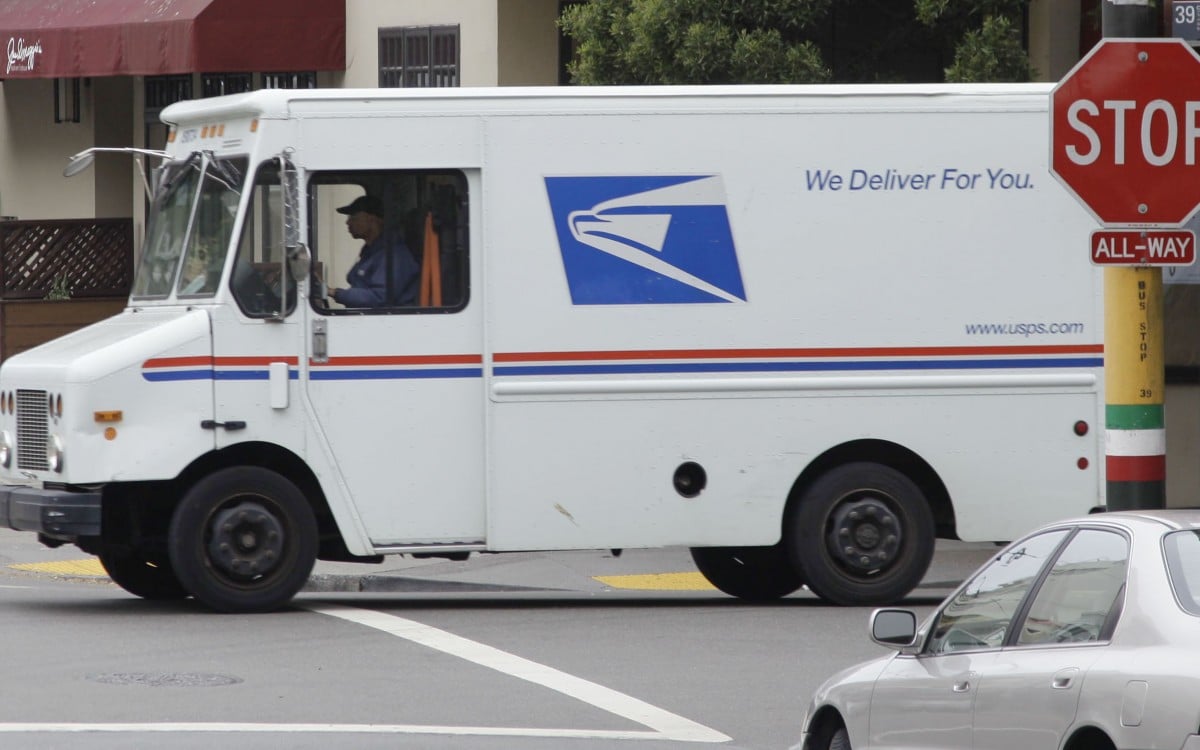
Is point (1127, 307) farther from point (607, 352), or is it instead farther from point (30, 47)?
point (30, 47)

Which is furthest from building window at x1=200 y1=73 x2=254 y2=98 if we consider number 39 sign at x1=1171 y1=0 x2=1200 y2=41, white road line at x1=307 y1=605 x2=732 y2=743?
number 39 sign at x1=1171 y1=0 x2=1200 y2=41

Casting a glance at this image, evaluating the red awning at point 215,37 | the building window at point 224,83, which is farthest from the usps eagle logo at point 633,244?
the building window at point 224,83

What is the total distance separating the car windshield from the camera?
5418 mm

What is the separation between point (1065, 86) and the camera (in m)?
8.59

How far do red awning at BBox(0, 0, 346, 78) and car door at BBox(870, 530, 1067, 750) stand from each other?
15.9 m

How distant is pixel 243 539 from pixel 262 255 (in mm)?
1721

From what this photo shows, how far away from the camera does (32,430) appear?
12180 mm

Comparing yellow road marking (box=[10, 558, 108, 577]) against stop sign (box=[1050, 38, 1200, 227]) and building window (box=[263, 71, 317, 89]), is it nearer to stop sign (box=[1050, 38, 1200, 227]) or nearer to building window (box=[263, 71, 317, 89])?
building window (box=[263, 71, 317, 89])

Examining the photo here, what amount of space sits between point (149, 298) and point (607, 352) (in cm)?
294

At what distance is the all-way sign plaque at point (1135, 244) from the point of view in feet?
28.4

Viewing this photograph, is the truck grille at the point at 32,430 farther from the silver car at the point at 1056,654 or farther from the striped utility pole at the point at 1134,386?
the silver car at the point at 1056,654

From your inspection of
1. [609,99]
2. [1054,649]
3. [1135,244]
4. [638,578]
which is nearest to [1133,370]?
[1135,244]

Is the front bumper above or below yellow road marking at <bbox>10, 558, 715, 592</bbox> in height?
above

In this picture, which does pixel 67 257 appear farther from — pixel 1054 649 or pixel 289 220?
pixel 1054 649
